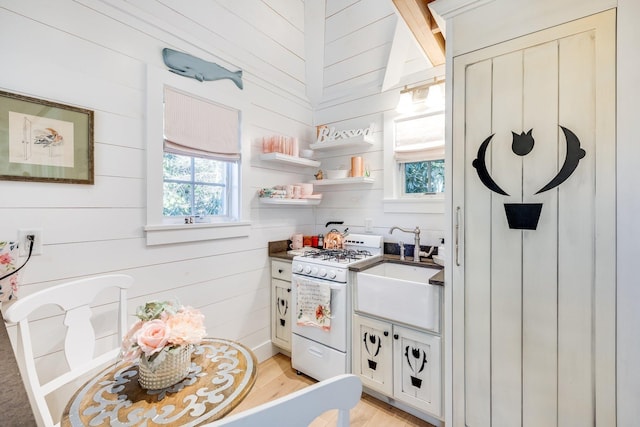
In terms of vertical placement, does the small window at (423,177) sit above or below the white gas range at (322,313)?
above

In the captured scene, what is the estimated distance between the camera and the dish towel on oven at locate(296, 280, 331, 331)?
2023 mm

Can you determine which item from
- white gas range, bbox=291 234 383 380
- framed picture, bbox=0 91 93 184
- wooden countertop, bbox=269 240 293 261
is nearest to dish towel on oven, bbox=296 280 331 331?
white gas range, bbox=291 234 383 380

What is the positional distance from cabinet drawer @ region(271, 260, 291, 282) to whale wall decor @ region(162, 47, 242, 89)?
1.57 m

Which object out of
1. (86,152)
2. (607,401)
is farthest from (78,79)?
(607,401)

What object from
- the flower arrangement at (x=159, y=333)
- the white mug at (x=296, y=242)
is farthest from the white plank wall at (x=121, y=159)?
the flower arrangement at (x=159, y=333)

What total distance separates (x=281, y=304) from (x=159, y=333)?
1695 mm

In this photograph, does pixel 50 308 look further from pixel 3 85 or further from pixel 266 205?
pixel 266 205

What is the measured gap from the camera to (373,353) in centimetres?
190

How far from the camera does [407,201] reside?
2.39 metres

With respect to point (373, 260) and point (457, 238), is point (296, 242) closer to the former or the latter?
point (373, 260)

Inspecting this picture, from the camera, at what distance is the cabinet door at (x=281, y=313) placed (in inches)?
95.9

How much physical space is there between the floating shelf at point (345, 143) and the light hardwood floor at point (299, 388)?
2.05m

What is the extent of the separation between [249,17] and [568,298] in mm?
2738

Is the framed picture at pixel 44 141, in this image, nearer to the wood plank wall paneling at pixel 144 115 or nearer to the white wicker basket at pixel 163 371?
the wood plank wall paneling at pixel 144 115
